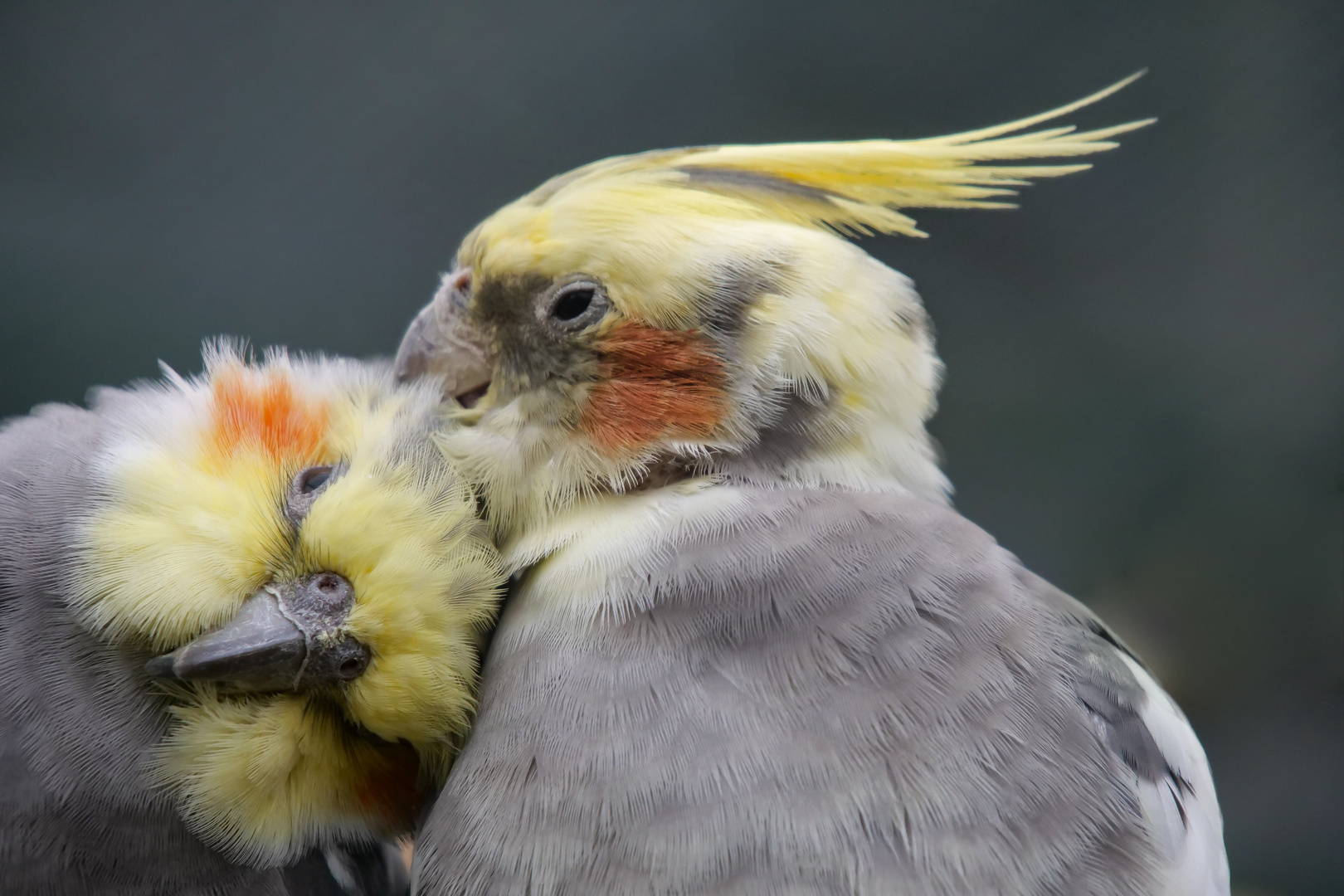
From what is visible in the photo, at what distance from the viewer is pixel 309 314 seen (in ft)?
6.88

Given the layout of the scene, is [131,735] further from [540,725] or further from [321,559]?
[540,725]

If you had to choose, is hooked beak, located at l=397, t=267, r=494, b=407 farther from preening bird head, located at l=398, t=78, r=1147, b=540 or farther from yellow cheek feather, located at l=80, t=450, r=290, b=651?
yellow cheek feather, located at l=80, t=450, r=290, b=651

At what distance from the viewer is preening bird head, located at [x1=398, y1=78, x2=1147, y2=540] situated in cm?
98

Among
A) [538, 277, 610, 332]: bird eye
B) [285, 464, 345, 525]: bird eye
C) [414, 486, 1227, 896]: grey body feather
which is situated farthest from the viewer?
[538, 277, 610, 332]: bird eye

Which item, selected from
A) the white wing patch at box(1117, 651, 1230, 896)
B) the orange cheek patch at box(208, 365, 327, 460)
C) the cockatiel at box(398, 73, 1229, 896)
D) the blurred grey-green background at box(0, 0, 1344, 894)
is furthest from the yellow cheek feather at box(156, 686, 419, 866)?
the blurred grey-green background at box(0, 0, 1344, 894)

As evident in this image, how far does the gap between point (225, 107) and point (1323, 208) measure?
7.39 feet

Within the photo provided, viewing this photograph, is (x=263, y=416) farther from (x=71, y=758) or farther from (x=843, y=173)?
(x=843, y=173)

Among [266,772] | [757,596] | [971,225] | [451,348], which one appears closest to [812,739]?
[757,596]

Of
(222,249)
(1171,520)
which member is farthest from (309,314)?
(1171,520)

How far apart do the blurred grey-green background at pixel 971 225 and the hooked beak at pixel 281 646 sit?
130 centimetres

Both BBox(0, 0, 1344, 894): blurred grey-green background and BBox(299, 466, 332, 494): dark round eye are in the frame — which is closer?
BBox(299, 466, 332, 494): dark round eye

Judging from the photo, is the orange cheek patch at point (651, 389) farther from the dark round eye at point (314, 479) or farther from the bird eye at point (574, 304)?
the dark round eye at point (314, 479)

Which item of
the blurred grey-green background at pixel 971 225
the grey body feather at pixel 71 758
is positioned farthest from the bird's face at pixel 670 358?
the blurred grey-green background at pixel 971 225

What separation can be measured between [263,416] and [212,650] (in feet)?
0.79
